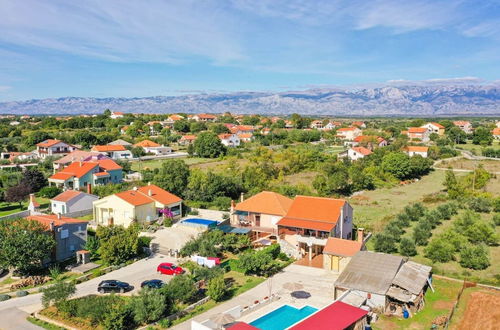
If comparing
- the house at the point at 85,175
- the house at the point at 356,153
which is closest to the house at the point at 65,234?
the house at the point at 85,175

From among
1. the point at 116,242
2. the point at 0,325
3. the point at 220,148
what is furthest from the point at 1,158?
the point at 0,325

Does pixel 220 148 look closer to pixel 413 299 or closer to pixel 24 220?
pixel 24 220

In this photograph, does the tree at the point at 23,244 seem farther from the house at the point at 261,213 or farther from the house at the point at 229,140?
the house at the point at 229,140

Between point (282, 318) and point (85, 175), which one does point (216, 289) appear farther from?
point (85, 175)

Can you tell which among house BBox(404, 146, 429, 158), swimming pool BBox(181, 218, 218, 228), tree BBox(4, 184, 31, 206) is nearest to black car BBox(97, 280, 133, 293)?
swimming pool BBox(181, 218, 218, 228)

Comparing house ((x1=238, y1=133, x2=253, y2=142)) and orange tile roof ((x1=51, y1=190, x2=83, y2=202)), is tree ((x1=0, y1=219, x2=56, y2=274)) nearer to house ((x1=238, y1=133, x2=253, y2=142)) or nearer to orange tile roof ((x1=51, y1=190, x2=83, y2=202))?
orange tile roof ((x1=51, y1=190, x2=83, y2=202))

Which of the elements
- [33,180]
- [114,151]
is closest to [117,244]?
[33,180]

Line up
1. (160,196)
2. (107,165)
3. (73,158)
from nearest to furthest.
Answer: (160,196)
(107,165)
(73,158)

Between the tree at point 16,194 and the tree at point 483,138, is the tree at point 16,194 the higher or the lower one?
the lower one
